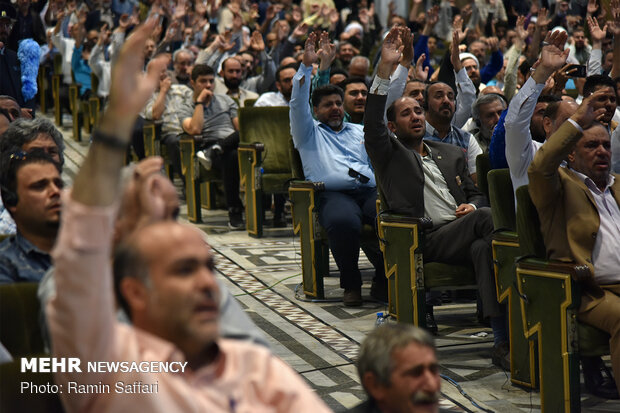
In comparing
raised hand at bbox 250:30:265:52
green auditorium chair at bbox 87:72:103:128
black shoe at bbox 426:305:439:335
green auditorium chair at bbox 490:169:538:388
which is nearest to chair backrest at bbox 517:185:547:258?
green auditorium chair at bbox 490:169:538:388

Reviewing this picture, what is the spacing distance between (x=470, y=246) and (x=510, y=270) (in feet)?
1.35

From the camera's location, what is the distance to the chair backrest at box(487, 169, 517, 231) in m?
4.74

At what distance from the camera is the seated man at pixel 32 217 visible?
2.94 meters

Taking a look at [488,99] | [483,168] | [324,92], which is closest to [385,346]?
[483,168]

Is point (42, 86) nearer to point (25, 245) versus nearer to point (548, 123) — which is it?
point (548, 123)

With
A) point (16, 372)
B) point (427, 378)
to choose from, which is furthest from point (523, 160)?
point (16, 372)

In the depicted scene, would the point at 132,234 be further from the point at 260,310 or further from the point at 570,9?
the point at 570,9

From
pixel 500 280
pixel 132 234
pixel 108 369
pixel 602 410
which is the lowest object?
pixel 602 410

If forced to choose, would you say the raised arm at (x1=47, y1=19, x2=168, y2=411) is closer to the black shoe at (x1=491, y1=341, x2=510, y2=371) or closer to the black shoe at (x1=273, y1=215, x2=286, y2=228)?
the black shoe at (x1=491, y1=341, x2=510, y2=371)

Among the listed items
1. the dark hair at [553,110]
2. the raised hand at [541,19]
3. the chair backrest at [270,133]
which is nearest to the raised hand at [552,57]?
the dark hair at [553,110]

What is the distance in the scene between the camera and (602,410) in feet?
13.8

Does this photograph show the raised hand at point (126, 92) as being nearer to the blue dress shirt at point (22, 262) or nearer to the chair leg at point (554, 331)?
the blue dress shirt at point (22, 262)

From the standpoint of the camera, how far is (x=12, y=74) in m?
7.23

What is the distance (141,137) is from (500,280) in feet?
19.1
